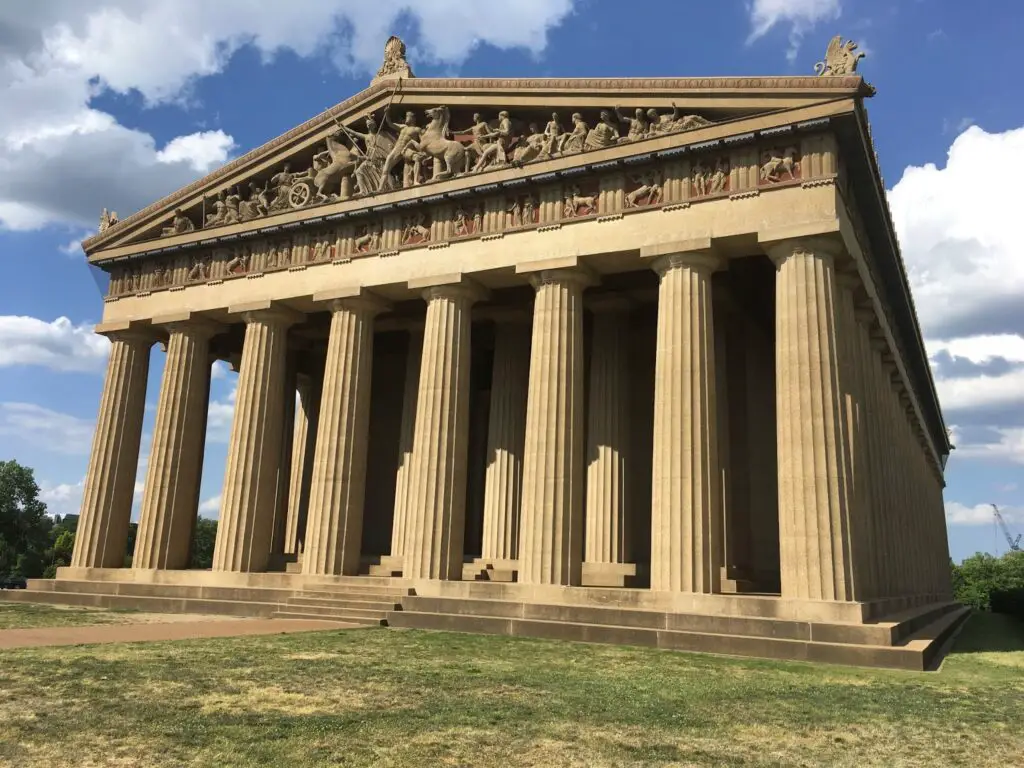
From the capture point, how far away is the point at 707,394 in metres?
22.2

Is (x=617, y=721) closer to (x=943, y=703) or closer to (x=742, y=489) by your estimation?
(x=943, y=703)

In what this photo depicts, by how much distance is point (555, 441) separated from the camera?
78.5 ft

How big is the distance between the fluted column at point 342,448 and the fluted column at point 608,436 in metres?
8.00

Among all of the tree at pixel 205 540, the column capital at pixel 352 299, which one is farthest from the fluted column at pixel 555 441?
the tree at pixel 205 540

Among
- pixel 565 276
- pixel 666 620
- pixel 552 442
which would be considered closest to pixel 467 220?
pixel 565 276

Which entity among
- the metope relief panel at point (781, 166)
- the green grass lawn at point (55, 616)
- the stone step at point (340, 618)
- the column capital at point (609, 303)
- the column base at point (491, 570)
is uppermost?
the metope relief panel at point (781, 166)

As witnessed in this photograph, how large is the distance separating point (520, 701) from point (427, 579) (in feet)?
45.5

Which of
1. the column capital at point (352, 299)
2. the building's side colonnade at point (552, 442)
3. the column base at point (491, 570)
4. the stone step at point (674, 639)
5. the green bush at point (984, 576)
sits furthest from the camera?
the green bush at point (984, 576)

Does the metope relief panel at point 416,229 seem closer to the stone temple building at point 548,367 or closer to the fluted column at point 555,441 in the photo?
the stone temple building at point 548,367

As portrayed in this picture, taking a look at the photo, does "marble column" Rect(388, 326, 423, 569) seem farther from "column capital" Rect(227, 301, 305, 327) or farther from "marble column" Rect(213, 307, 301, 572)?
"column capital" Rect(227, 301, 305, 327)

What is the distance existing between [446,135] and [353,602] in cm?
1620

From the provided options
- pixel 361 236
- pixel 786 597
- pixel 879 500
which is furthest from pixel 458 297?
pixel 879 500

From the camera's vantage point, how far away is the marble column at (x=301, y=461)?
38000 mm

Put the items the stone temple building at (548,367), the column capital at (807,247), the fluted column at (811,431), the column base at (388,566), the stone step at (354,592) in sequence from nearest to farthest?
the fluted column at (811,431), the stone temple building at (548,367), the column capital at (807,247), the stone step at (354,592), the column base at (388,566)
